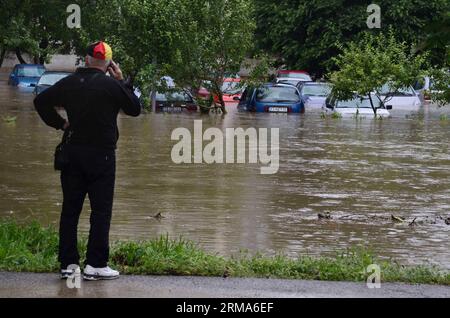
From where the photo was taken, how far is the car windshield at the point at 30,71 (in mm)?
57906

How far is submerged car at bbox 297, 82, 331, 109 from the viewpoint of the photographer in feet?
141

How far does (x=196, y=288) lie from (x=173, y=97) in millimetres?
29987

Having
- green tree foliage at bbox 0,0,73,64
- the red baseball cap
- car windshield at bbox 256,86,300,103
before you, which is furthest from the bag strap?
car windshield at bbox 256,86,300,103

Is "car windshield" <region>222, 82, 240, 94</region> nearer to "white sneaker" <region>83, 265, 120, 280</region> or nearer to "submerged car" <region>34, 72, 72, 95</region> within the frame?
"submerged car" <region>34, 72, 72, 95</region>

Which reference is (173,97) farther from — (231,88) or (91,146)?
(91,146)

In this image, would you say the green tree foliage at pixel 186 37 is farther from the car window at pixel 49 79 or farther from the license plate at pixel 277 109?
the car window at pixel 49 79

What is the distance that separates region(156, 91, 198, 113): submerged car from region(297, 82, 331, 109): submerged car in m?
6.12

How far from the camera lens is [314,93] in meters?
44.1

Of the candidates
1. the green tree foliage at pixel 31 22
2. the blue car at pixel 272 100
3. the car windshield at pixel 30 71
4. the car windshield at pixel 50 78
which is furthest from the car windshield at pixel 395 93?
the car windshield at pixel 30 71

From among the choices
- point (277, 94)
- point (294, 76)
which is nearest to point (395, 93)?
point (277, 94)

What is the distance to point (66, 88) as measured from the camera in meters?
8.34

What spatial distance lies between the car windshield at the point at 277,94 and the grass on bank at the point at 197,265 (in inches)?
1147

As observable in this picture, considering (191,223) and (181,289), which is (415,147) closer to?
(191,223)
